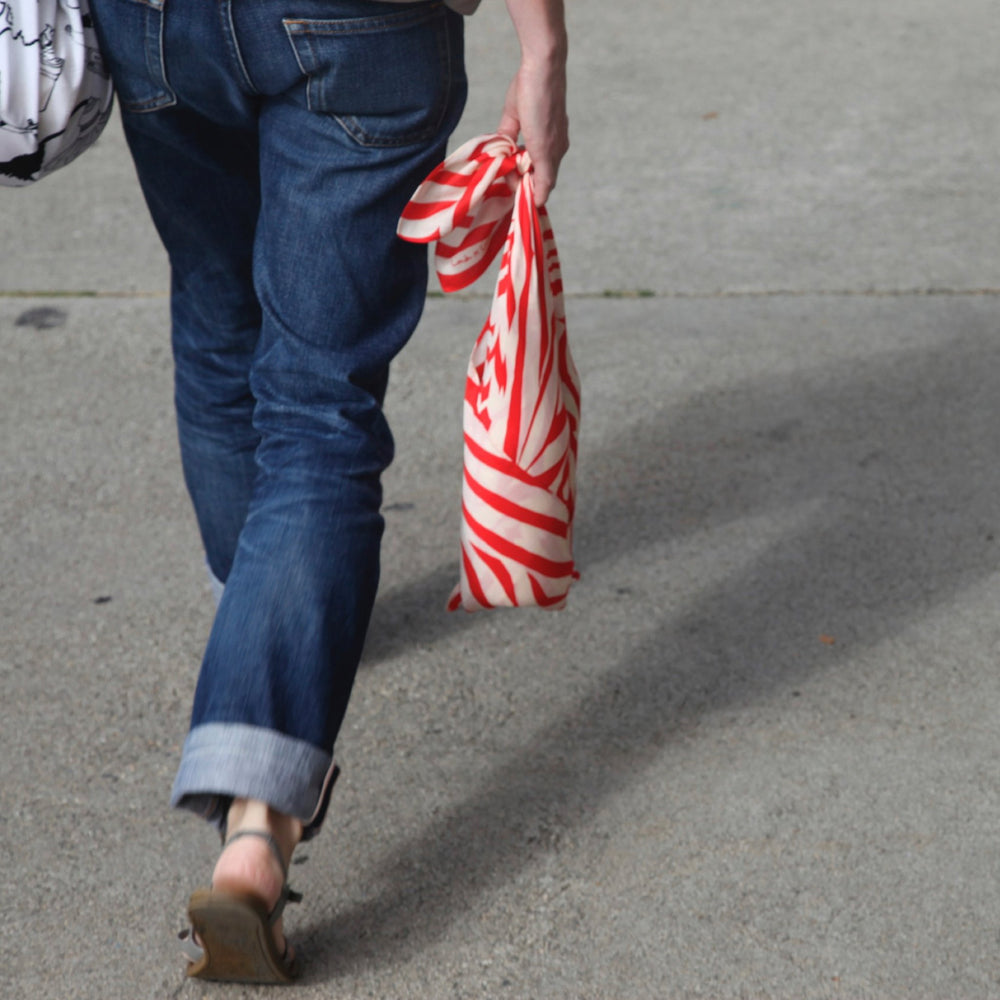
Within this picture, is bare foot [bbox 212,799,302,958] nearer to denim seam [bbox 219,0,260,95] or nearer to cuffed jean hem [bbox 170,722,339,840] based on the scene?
cuffed jean hem [bbox 170,722,339,840]

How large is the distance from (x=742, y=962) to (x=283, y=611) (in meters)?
0.76

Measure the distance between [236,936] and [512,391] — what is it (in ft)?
2.54

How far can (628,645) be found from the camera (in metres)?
2.48

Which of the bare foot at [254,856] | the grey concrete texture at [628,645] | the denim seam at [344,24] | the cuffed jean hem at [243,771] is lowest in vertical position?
the grey concrete texture at [628,645]

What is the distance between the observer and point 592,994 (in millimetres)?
1772

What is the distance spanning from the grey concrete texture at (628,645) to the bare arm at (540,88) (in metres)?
0.93

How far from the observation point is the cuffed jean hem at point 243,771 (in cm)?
159

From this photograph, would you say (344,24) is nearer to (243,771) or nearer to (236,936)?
(243,771)

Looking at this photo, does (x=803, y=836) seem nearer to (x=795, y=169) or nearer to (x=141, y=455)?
(x=141, y=455)

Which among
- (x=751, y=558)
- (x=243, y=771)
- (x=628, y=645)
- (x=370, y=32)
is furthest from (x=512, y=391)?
(x=751, y=558)

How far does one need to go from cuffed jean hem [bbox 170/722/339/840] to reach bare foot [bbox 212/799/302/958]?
2 centimetres

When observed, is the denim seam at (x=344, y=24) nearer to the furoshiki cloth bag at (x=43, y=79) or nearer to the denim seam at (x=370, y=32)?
the denim seam at (x=370, y=32)

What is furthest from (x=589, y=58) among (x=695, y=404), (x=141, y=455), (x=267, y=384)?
(x=267, y=384)

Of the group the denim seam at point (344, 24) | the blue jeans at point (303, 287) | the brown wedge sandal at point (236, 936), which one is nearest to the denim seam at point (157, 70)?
the blue jeans at point (303, 287)
